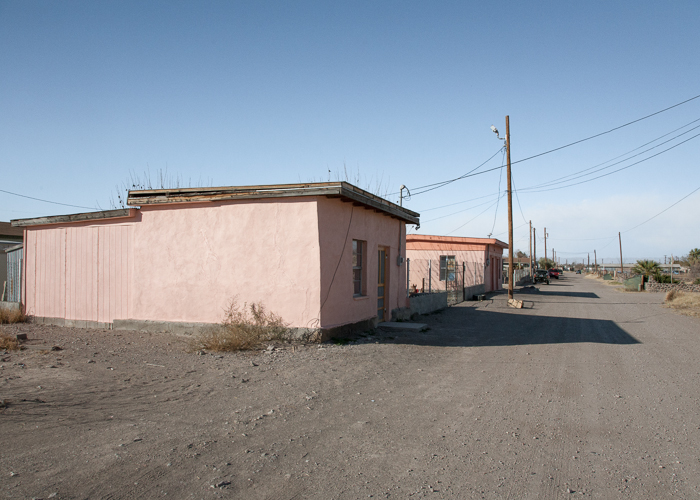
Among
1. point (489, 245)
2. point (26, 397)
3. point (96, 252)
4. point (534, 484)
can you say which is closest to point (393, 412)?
point (534, 484)

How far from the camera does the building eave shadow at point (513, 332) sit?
36.2 ft

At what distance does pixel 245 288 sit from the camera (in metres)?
10.2

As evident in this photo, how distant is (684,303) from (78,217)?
23481 millimetres

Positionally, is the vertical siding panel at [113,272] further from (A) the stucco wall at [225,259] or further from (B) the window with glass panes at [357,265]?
(B) the window with glass panes at [357,265]

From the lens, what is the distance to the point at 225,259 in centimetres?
1045

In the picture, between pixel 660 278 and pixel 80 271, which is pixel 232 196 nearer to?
pixel 80 271

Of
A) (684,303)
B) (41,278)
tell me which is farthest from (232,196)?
(684,303)

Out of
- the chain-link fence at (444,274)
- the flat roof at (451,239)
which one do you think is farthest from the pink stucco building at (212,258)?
the flat roof at (451,239)

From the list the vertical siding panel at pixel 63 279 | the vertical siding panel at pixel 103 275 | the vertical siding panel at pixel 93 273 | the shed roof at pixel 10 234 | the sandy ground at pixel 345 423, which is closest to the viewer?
the sandy ground at pixel 345 423

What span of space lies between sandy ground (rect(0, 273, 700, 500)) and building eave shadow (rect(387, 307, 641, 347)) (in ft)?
4.49

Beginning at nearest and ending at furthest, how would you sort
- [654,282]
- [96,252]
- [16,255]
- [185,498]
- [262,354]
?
[185,498], [262,354], [96,252], [16,255], [654,282]

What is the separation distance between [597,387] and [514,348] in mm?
3296

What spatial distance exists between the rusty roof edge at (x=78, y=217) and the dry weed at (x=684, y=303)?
63.8 ft

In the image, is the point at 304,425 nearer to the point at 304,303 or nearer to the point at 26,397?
the point at 26,397
